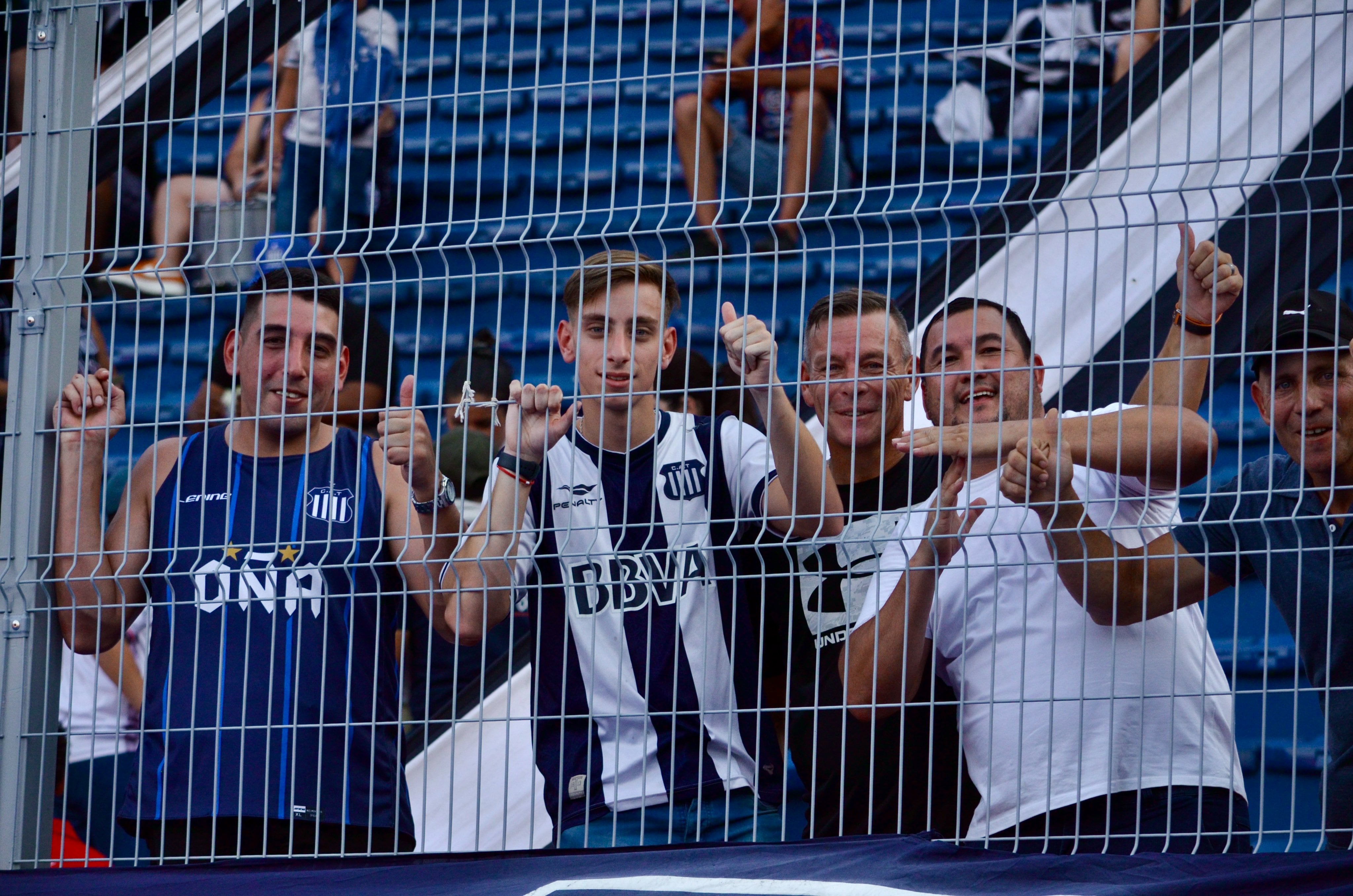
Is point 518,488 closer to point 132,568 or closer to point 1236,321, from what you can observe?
point 132,568

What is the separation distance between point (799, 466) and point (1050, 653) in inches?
26.0

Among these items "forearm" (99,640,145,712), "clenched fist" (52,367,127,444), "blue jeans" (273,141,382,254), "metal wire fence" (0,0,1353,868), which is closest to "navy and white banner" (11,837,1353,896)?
"metal wire fence" (0,0,1353,868)

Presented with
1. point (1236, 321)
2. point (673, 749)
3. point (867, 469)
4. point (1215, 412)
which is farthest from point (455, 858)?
point (1215, 412)

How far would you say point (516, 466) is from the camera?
11.8 feet

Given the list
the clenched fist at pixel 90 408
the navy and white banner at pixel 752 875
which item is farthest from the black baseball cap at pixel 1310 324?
the clenched fist at pixel 90 408

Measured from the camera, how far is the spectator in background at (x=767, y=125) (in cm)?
492

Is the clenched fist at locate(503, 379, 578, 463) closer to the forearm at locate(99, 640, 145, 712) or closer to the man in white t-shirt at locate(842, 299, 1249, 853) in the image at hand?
the man in white t-shirt at locate(842, 299, 1249, 853)

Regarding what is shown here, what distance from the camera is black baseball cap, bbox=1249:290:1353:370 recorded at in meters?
3.46

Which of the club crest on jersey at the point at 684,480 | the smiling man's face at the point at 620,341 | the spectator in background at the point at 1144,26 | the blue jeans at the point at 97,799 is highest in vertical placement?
the spectator in background at the point at 1144,26

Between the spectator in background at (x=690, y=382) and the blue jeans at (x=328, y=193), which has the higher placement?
the blue jeans at (x=328, y=193)

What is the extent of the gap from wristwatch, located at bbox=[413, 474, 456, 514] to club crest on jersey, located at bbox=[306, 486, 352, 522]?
20cm

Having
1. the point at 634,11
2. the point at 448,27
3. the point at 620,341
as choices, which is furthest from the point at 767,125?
the point at 620,341

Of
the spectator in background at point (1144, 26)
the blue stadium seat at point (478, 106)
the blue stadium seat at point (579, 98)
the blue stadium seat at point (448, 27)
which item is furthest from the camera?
the blue stadium seat at point (448, 27)

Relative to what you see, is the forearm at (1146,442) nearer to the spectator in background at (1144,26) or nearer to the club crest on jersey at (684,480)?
the club crest on jersey at (684,480)
